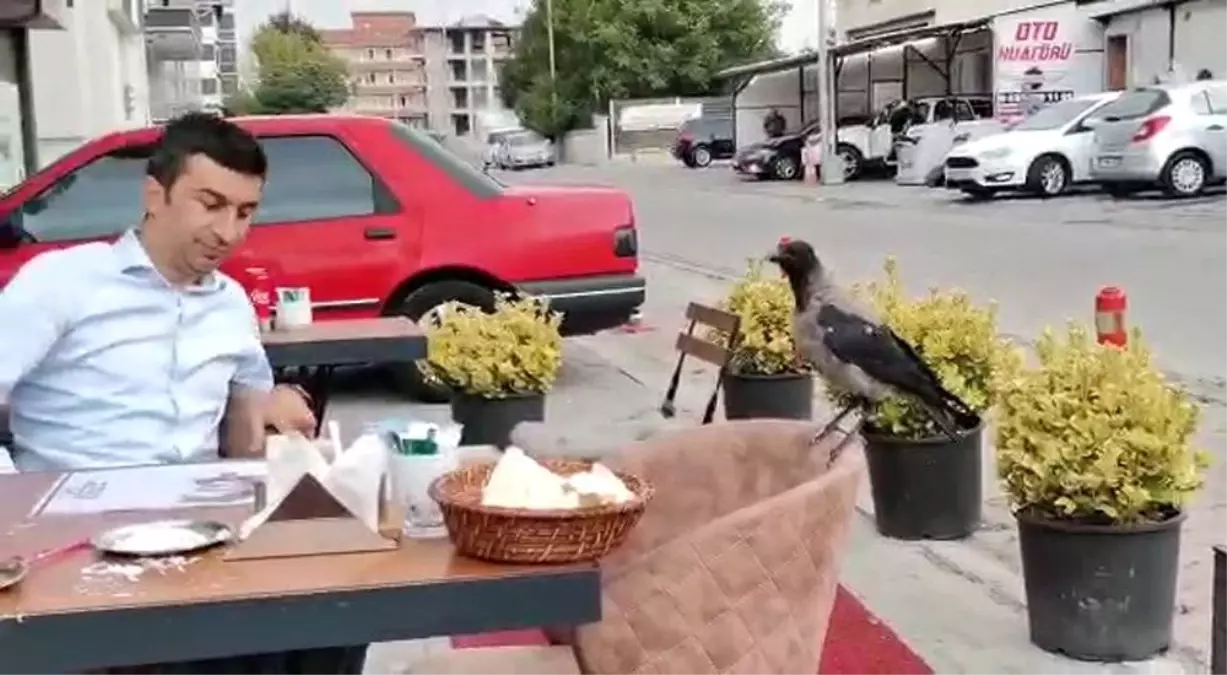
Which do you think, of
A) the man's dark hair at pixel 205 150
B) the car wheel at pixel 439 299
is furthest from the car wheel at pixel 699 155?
the man's dark hair at pixel 205 150

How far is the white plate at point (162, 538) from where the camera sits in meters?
2.46

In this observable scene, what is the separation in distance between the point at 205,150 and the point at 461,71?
14933 centimetres

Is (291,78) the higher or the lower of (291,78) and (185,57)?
the lower

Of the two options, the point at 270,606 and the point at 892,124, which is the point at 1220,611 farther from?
the point at 892,124

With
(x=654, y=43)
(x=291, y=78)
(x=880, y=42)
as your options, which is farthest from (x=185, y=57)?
(x=654, y=43)

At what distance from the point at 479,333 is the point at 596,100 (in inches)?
2194

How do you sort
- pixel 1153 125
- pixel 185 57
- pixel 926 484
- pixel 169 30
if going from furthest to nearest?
pixel 185 57
pixel 169 30
pixel 1153 125
pixel 926 484

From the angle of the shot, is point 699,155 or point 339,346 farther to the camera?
point 699,155

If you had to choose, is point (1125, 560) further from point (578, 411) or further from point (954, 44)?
point (954, 44)

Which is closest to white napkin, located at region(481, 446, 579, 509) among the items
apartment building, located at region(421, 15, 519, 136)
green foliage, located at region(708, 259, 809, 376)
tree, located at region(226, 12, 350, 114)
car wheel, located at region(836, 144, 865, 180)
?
green foliage, located at region(708, 259, 809, 376)

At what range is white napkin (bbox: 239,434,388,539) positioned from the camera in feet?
8.33

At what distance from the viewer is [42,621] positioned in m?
2.20

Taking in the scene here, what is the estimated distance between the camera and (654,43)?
5984 cm

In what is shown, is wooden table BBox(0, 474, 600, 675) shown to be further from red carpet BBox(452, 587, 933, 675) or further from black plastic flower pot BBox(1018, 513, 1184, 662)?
black plastic flower pot BBox(1018, 513, 1184, 662)
